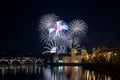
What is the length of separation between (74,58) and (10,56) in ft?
212

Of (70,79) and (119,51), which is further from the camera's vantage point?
(119,51)

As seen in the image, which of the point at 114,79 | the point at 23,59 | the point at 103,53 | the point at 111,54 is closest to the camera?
the point at 114,79

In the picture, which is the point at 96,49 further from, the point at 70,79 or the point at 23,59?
the point at 70,79

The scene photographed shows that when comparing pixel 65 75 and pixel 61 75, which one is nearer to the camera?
pixel 65 75

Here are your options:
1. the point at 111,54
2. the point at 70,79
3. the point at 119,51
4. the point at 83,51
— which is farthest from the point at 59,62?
the point at 70,79

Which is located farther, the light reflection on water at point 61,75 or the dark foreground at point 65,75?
the light reflection on water at point 61,75

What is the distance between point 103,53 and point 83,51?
78.5 ft

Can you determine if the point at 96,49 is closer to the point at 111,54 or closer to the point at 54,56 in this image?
the point at 54,56

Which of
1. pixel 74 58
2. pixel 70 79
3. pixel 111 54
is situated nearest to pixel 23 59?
pixel 74 58

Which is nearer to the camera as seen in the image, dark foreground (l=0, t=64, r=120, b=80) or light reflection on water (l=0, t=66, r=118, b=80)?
dark foreground (l=0, t=64, r=120, b=80)

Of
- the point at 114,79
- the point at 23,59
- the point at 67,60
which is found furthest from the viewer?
the point at 23,59

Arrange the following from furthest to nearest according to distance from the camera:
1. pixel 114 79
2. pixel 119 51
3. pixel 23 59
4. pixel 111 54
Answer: pixel 23 59
pixel 111 54
pixel 119 51
pixel 114 79

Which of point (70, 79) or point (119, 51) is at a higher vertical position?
point (119, 51)

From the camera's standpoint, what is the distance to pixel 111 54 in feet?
405
